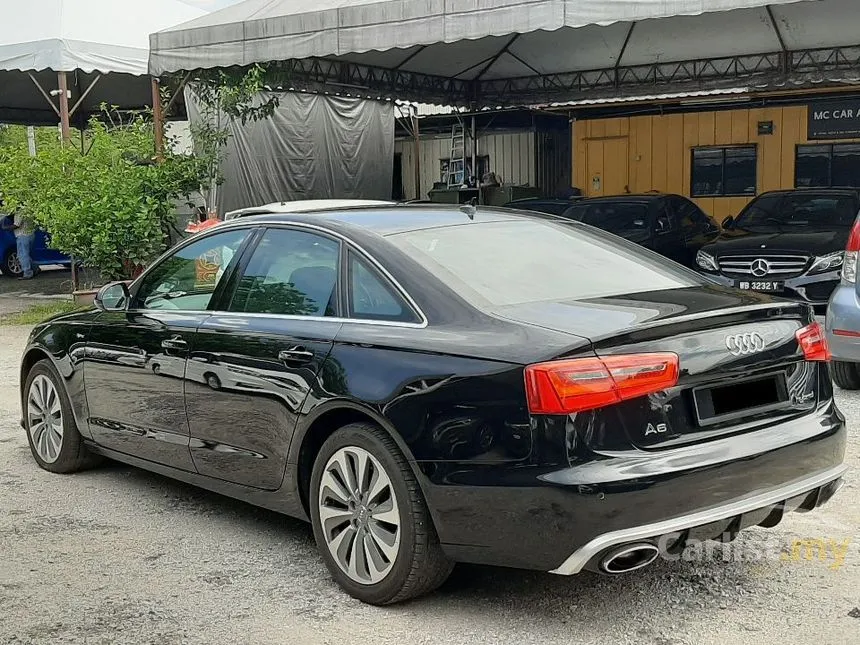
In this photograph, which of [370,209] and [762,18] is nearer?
[370,209]

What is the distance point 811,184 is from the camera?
19.8 metres

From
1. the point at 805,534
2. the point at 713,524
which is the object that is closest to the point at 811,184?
the point at 805,534

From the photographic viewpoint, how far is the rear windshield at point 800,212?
37.9ft

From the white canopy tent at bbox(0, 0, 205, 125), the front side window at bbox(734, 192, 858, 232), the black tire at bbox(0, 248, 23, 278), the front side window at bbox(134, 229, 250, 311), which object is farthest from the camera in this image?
the black tire at bbox(0, 248, 23, 278)

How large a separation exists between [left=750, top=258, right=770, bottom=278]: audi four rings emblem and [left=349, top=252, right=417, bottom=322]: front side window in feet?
23.5

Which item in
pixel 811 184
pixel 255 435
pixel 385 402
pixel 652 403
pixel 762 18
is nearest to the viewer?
pixel 652 403

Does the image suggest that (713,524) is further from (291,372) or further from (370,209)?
(370,209)

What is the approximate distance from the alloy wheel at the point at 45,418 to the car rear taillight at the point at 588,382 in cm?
347

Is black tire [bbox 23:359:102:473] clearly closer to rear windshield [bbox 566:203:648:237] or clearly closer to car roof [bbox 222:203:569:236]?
car roof [bbox 222:203:569:236]

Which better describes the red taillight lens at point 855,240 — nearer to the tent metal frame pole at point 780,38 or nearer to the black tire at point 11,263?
the tent metal frame pole at point 780,38

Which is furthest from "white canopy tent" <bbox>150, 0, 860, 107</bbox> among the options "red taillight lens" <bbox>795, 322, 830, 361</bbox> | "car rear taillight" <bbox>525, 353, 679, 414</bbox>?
"car rear taillight" <bbox>525, 353, 679, 414</bbox>

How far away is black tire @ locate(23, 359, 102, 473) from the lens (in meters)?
5.65

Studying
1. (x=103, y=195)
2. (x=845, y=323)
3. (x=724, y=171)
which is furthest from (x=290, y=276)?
(x=724, y=171)

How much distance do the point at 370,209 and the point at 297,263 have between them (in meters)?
0.52
